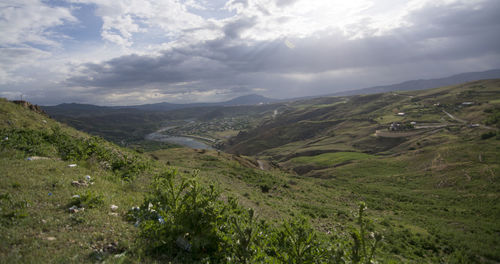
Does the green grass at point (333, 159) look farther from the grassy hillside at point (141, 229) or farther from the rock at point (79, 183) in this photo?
the grassy hillside at point (141, 229)

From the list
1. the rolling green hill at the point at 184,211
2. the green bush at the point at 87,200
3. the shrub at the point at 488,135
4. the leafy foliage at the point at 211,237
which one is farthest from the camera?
the shrub at the point at 488,135

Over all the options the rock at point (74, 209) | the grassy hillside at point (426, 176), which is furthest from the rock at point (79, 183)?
the grassy hillside at point (426, 176)

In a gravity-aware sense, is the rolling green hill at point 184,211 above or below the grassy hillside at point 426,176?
above

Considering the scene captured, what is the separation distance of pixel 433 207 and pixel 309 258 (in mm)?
35350

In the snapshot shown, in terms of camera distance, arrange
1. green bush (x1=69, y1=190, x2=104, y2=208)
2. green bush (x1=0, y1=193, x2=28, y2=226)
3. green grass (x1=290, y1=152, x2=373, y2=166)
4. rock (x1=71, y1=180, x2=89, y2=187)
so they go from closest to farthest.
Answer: green bush (x1=0, y1=193, x2=28, y2=226) → green bush (x1=69, y1=190, x2=104, y2=208) → rock (x1=71, y1=180, x2=89, y2=187) → green grass (x1=290, y1=152, x2=373, y2=166)

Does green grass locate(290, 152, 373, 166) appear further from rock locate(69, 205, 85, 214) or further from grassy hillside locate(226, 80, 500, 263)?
rock locate(69, 205, 85, 214)

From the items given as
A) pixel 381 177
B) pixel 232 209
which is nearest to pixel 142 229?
pixel 232 209

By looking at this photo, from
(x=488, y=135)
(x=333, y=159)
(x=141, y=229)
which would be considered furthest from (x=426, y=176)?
(x=141, y=229)

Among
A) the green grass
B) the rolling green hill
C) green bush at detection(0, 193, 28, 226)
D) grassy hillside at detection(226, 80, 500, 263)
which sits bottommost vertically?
the green grass

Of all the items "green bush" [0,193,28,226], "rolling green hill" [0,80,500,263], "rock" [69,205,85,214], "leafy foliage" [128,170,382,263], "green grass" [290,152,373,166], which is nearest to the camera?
"leafy foliage" [128,170,382,263]

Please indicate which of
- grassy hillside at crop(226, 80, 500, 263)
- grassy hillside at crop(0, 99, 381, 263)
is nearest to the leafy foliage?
grassy hillside at crop(0, 99, 381, 263)

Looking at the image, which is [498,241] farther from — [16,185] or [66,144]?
[66,144]

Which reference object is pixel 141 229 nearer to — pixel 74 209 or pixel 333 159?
pixel 74 209

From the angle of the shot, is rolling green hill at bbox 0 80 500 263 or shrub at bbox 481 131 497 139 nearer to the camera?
rolling green hill at bbox 0 80 500 263
